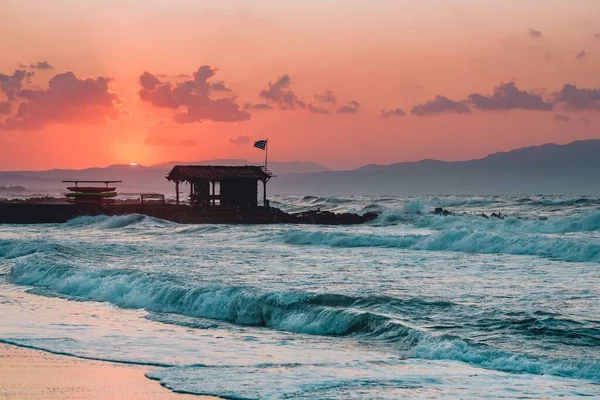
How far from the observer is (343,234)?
41.7 m

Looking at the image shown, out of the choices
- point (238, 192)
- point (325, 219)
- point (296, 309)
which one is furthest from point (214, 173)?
point (296, 309)

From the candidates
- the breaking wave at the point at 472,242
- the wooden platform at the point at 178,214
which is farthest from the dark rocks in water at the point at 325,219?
the breaking wave at the point at 472,242

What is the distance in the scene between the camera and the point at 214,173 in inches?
2314

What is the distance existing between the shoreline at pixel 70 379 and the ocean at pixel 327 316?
1.19ft

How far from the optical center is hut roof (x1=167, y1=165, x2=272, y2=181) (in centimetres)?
5850

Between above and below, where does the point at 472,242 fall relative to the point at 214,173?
below

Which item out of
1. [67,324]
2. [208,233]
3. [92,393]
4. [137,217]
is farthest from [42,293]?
[137,217]

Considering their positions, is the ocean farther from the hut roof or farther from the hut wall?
the hut wall

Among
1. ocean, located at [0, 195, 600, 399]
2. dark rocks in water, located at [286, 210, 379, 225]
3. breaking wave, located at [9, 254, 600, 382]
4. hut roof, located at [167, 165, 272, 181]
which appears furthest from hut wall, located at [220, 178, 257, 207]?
breaking wave, located at [9, 254, 600, 382]

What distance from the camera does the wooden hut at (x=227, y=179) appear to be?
2312 inches

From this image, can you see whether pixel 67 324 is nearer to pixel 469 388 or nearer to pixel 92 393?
pixel 92 393

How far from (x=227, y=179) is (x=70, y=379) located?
46.6m

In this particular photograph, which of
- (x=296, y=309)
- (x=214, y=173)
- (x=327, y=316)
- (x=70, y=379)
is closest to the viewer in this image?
(x=70, y=379)

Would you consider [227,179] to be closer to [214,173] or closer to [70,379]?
[214,173]
